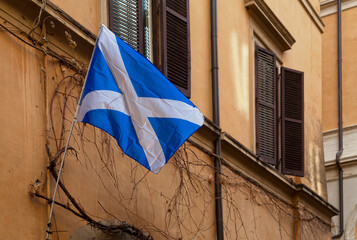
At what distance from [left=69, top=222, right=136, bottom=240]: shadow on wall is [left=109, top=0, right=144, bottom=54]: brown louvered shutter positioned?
80.4 inches

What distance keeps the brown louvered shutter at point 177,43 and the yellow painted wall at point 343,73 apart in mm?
8956

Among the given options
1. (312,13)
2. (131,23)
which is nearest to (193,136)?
(131,23)

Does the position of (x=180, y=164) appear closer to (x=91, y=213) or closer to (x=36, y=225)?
(x=91, y=213)

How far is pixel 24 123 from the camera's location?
752cm

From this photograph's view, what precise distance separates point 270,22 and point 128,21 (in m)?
4.03

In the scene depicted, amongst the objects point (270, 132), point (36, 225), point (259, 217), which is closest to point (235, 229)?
point (259, 217)

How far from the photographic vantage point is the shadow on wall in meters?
7.93

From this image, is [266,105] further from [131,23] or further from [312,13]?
[131,23]

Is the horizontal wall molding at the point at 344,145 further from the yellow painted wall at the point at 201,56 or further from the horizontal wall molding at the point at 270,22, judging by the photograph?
the yellow painted wall at the point at 201,56

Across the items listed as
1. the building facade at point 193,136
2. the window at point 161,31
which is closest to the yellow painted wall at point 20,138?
the building facade at point 193,136

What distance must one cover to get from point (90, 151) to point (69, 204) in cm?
65

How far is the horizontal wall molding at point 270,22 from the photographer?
12508mm

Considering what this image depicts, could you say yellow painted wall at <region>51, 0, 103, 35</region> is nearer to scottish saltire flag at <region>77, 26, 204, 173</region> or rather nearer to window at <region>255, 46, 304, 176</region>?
scottish saltire flag at <region>77, 26, 204, 173</region>

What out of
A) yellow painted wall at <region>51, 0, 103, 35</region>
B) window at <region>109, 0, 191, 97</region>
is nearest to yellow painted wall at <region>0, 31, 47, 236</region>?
yellow painted wall at <region>51, 0, 103, 35</region>
